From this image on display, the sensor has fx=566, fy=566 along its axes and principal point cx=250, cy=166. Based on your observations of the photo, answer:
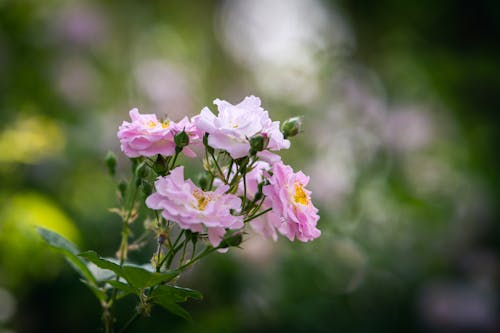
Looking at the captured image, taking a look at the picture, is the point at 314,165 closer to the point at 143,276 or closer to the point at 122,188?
the point at 122,188

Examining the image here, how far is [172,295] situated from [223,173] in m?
0.22

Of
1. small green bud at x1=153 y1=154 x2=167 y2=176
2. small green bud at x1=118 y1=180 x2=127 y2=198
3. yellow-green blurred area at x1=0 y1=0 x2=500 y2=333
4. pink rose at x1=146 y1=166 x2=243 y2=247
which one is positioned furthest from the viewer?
yellow-green blurred area at x1=0 y1=0 x2=500 y2=333

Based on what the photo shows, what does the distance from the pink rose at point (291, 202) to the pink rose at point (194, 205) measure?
0.07 metres

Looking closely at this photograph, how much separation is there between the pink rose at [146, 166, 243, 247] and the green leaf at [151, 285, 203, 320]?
77mm

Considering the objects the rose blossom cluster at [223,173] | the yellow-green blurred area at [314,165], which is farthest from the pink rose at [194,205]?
the yellow-green blurred area at [314,165]

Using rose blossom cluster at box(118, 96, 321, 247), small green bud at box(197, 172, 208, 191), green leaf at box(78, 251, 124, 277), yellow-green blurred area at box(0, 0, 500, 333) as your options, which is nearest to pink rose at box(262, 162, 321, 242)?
rose blossom cluster at box(118, 96, 321, 247)

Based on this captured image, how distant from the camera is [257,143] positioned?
817mm

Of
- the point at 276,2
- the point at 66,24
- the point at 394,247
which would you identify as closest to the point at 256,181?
the point at 394,247

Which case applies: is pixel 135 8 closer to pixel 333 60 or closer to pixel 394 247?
pixel 333 60

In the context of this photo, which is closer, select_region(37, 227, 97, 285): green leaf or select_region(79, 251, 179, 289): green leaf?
select_region(79, 251, 179, 289): green leaf

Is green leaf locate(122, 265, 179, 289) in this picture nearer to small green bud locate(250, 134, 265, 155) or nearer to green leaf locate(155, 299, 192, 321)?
green leaf locate(155, 299, 192, 321)

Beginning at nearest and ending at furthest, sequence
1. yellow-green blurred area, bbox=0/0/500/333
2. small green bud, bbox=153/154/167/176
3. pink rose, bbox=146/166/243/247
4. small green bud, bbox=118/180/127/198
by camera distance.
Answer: pink rose, bbox=146/166/243/247, small green bud, bbox=153/154/167/176, small green bud, bbox=118/180/127/198, yellow-green blurred area, bbox=0/0/500/333

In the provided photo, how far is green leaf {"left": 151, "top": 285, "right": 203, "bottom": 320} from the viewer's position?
0.80 meters

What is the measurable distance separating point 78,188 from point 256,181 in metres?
1.94
